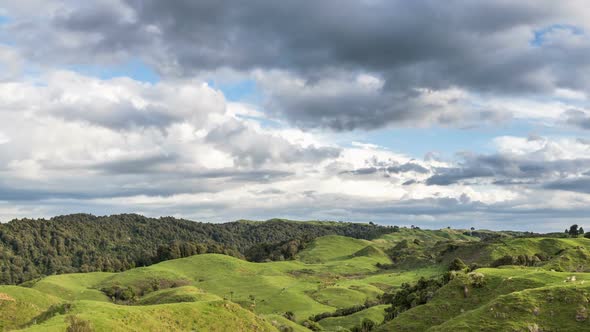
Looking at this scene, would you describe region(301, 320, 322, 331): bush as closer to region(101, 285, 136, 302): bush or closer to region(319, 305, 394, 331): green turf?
region(319, 305, 394, 331): green turf

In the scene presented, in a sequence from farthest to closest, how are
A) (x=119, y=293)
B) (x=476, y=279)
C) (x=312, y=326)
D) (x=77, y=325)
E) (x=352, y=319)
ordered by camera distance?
1. (x=119, y=293)
2. (x=352, y=319)
3. (x=312, y=326)
4. (x=476, y=279)
5. (x=77, y=325)

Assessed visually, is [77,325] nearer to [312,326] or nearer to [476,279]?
[476,279]

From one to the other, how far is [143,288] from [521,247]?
13861cm

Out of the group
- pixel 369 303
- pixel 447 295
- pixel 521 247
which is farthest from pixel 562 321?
pixel 521 247

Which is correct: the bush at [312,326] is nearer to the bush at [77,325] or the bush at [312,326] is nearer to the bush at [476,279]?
the bush at [476,279]

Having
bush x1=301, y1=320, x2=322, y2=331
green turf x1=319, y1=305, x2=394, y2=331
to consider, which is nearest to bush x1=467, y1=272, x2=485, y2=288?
green turf x1=319, y1=305, x2=394, y2=331

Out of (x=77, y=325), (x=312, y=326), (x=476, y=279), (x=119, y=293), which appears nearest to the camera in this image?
(x=77, y=325)

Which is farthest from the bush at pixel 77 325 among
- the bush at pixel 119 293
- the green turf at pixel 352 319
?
the bush at pixel 119 293

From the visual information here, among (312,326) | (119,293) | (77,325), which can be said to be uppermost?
(77,325)

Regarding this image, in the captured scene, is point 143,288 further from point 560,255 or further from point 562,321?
point 562,321

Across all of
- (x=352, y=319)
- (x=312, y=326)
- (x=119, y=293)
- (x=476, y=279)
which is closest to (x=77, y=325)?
(x=476, y=279)

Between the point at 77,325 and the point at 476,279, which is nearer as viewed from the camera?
the point at 77,325

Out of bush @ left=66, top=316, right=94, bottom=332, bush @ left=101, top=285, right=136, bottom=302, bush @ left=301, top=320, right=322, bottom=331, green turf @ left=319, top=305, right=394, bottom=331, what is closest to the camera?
bush @ left=66, top=316, right=94, bottom=332

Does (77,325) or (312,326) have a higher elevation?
(77,325)
